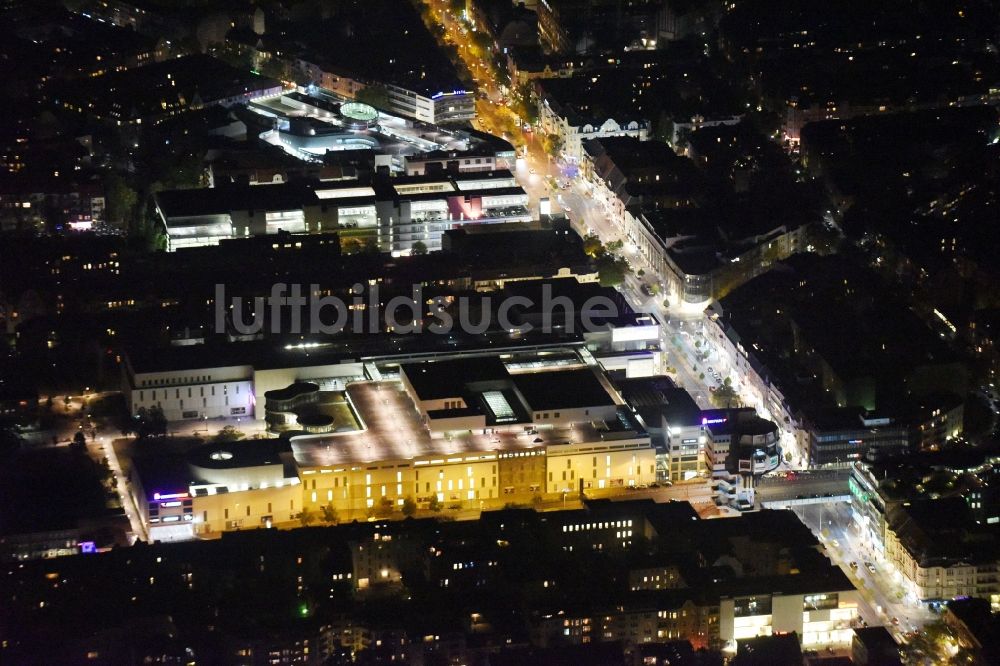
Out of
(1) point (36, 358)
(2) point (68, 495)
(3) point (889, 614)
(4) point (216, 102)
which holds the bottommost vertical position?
(3) point (889, 614)

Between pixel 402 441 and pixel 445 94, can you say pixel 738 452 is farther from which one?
pixel 445 94

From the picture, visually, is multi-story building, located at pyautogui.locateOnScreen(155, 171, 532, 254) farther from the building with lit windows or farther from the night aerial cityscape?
the building with lit windows

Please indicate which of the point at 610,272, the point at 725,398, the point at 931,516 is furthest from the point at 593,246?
the point at 931,516

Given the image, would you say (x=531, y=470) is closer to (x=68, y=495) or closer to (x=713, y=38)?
(x=68, y=495)

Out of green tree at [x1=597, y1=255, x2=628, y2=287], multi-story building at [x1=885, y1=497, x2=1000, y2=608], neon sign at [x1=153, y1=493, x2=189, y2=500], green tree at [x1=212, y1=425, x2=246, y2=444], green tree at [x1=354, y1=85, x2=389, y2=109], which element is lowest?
multi-story building at [x1=885, y1=497, x2=1000, y2=608]

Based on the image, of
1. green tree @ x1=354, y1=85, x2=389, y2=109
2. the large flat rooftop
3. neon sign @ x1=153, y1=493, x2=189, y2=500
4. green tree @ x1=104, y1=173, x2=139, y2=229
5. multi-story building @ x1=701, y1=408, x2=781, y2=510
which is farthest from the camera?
green tree @ x1=354, y1=85, x2=389, y2=109

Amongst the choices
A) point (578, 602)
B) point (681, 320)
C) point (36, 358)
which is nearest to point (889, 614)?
point (578, 602)

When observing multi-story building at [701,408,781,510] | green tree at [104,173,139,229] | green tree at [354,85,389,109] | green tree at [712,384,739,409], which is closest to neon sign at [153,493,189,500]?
multi-story building at [701,408,781,510]

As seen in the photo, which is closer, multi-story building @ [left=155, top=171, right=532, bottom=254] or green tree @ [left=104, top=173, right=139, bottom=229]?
multi-story building @ [left=155, top=171, right=532, bottom=254]

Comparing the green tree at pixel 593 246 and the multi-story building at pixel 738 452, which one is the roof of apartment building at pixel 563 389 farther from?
the green tree at pixel 593 246
